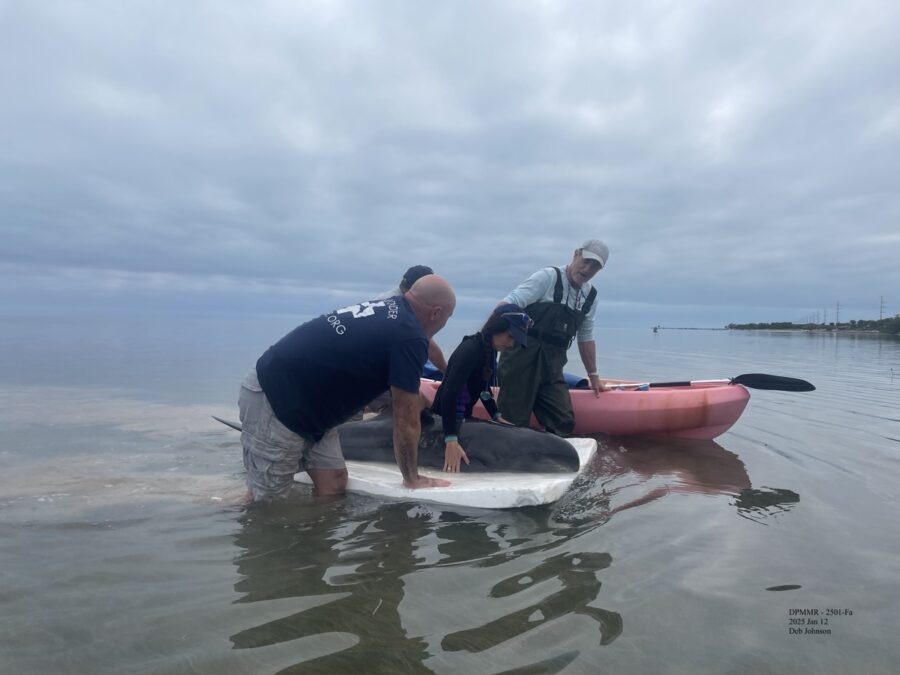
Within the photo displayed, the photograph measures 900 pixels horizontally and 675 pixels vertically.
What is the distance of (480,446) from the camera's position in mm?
4785

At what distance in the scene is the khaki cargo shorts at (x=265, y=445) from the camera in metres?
3.66

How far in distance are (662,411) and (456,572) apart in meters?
4.29

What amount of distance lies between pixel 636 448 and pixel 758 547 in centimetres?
289

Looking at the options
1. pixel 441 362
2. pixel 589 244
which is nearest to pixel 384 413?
pixel 441 362

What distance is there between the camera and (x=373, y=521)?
12.1ft

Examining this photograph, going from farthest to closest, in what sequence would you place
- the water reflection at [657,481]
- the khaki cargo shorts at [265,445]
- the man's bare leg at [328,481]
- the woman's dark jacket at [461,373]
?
the woman's dark jacket at [461,373] < the man's bare leg at [328,481] < the water reflection at [657,481] < the khaki cargo shorts at [265,445]

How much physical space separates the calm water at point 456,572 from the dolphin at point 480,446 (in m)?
0.35

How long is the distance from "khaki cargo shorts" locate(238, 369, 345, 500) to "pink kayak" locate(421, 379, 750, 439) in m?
2.87

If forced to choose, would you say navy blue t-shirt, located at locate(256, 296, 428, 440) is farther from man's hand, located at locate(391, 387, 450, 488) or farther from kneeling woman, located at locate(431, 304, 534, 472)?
kneeling woman, located at locate(431, 304, 534, 472)

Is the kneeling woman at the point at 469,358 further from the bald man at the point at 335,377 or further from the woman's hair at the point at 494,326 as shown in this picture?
the bald man at the point at 335,377

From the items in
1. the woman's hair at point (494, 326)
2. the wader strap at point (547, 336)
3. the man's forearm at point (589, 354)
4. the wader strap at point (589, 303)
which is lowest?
the man's forearm at point (589, 354)

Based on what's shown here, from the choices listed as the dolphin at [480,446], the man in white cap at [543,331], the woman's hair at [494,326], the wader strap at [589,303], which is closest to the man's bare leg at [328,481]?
the dolphin at [480,446]

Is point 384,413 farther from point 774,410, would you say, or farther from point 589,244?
point 774,410

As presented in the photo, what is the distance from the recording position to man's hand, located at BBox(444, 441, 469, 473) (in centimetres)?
460
